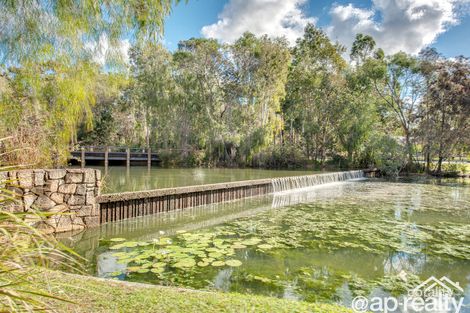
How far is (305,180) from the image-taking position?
1446 cm

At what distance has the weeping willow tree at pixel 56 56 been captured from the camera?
410 centimetres

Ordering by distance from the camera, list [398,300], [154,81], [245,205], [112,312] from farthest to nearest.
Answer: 1. [154,81]
2. [245,205]
3. [398,300]
4. [112,312]

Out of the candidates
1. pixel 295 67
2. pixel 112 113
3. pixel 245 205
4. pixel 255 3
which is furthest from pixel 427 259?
pixel 112 113

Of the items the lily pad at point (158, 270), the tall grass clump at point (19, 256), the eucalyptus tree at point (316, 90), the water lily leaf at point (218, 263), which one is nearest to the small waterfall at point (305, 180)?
the eucalyptus tree at point (316, 90)

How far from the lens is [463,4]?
1463 centimetres

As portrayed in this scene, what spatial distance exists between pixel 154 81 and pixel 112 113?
850 centimetres

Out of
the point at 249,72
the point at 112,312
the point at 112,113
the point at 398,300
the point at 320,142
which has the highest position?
the point at 249,72

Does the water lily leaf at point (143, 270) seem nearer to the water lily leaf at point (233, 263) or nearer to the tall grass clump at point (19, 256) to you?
the water lily leaf at point (233, 263)

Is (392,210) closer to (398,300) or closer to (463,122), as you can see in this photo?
(398,300)

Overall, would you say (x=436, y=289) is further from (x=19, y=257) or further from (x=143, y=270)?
(x=19, y=257)

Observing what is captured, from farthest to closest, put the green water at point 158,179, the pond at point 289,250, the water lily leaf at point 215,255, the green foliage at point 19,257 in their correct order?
the green water at point 158,179, the water lily leaf at point 215,255, the pond at point 289,250, the green foliage at point 19,257

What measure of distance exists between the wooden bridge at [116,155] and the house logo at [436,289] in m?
20.8

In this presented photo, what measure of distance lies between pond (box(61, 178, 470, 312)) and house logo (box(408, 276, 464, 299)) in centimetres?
11

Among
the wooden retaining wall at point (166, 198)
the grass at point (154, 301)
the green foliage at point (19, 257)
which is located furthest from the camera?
the wooden retaining wall at point (166, 198)
